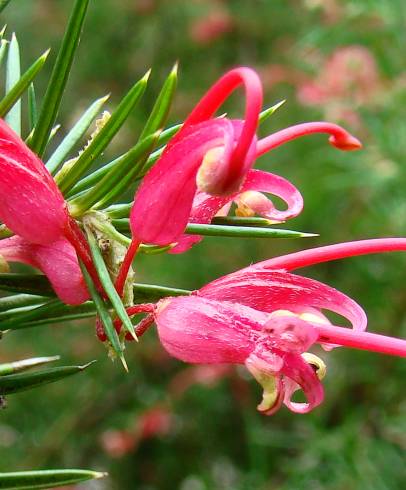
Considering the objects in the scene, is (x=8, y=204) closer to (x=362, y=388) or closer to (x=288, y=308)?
(x=288, y=308)

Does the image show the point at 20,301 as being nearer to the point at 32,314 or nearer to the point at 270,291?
the point at 32,314

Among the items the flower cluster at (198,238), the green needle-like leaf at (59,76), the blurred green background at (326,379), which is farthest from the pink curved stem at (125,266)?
the blurred green background at (326,379)

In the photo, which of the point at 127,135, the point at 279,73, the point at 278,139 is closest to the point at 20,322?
the point at 278,139

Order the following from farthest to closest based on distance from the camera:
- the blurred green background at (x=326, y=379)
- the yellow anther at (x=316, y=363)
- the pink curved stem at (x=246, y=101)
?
the blurred green background at (x=326, y=379)
the yellow anther at (x=316, y=363)
the pink curved stem at (x=246, y=101)

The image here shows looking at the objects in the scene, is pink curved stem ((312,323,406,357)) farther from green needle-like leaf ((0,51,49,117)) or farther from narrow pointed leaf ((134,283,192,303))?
green needle-like leaf ((0,51,49,117))

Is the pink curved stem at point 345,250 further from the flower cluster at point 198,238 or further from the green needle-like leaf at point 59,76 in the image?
the green needle-like leaf at point 59,76

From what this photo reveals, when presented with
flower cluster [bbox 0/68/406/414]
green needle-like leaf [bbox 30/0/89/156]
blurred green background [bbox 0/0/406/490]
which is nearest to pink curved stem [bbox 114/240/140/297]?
flower cluster [bbox 0/68/406/414]

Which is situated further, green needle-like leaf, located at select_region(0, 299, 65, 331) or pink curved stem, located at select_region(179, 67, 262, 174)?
green needle-like leaf, located at select_region(0, 299, 65, 331)

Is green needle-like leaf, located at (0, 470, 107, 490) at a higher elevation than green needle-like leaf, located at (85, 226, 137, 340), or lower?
lower
